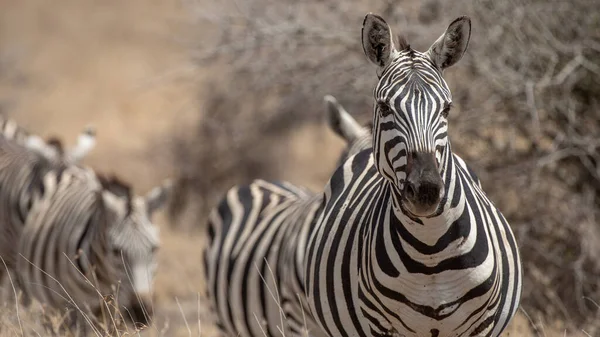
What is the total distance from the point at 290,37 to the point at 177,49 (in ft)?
57.4

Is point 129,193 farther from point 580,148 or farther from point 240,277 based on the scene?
point 580,148

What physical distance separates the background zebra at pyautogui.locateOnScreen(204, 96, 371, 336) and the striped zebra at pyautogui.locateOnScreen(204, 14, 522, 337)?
897 millimetres

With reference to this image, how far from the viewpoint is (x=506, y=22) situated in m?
6.49

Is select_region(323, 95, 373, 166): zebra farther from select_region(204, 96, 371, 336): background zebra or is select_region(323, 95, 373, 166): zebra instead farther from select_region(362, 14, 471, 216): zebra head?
select_region(362, 14, 471, 216): zebra head

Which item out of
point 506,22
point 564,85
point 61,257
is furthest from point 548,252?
point 61,257

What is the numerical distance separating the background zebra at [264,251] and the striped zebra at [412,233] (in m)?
0.90

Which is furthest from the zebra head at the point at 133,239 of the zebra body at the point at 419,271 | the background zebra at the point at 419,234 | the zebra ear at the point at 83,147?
the background zebra at the point at 419,234

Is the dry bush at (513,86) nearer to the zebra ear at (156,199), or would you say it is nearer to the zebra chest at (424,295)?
the zebra ear at (156,199)

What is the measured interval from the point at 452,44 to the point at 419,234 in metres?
0.69

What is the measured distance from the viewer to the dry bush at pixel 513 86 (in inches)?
250

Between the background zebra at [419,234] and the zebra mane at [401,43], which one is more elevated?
the zebra mane at [401,43]

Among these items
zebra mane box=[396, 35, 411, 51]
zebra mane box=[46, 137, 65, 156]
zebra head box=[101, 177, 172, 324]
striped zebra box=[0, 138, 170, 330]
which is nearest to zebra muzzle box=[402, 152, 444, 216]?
zebra mane box=[396, 35, 411, 51]

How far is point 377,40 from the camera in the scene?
10.4 feet

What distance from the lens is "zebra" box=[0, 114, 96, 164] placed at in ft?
24.2
